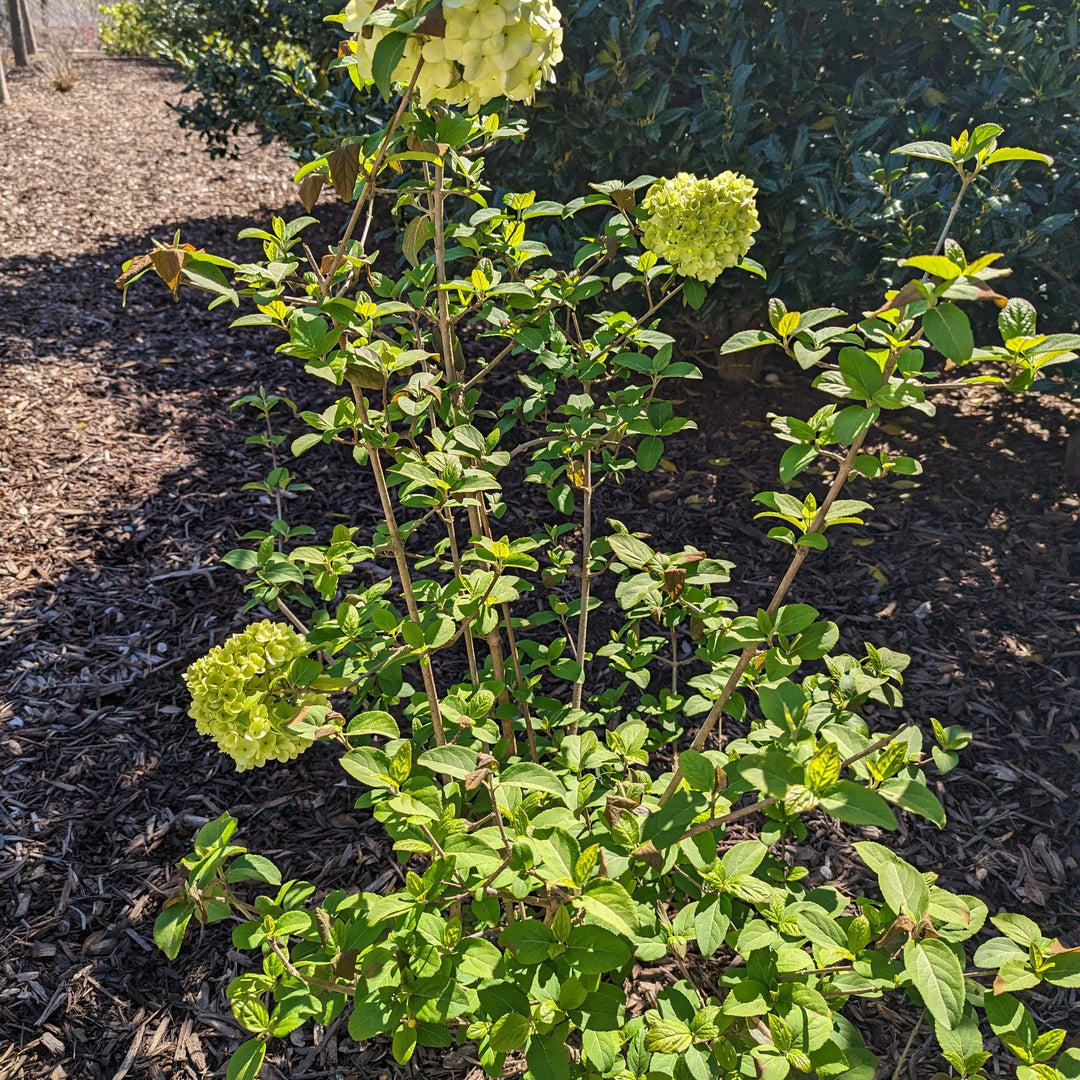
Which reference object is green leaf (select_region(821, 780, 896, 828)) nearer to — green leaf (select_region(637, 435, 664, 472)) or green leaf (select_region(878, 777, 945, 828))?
green leaf (select_region(878, 777, 945, 828))

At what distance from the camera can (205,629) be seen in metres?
3.05

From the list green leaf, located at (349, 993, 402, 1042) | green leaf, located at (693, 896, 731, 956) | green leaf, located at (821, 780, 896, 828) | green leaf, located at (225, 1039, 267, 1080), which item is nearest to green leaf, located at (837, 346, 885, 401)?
green leaf, located at (821, 780, 896, 828)

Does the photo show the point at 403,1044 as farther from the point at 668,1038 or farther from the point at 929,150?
the point at 929,150

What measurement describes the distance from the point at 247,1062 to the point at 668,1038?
2.22ft

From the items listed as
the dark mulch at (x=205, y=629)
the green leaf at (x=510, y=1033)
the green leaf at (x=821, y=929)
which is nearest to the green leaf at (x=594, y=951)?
the green leaf at (x=510, y=1033)

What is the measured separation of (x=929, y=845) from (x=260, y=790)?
199 cm

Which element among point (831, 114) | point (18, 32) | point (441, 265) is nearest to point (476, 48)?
point (441, 265)

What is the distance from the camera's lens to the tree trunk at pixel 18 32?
11.7 meters

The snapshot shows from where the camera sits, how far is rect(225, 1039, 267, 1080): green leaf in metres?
1.33

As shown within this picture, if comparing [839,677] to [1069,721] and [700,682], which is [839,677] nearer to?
[700,682]

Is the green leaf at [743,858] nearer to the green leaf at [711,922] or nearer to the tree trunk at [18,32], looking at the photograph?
the green leaf at [711,922]

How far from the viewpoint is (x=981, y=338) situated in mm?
3822

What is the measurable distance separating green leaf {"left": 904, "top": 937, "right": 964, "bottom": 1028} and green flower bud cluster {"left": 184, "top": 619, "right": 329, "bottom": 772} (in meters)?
1.04

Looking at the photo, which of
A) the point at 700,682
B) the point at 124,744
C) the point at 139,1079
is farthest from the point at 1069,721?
the point at 124,744
